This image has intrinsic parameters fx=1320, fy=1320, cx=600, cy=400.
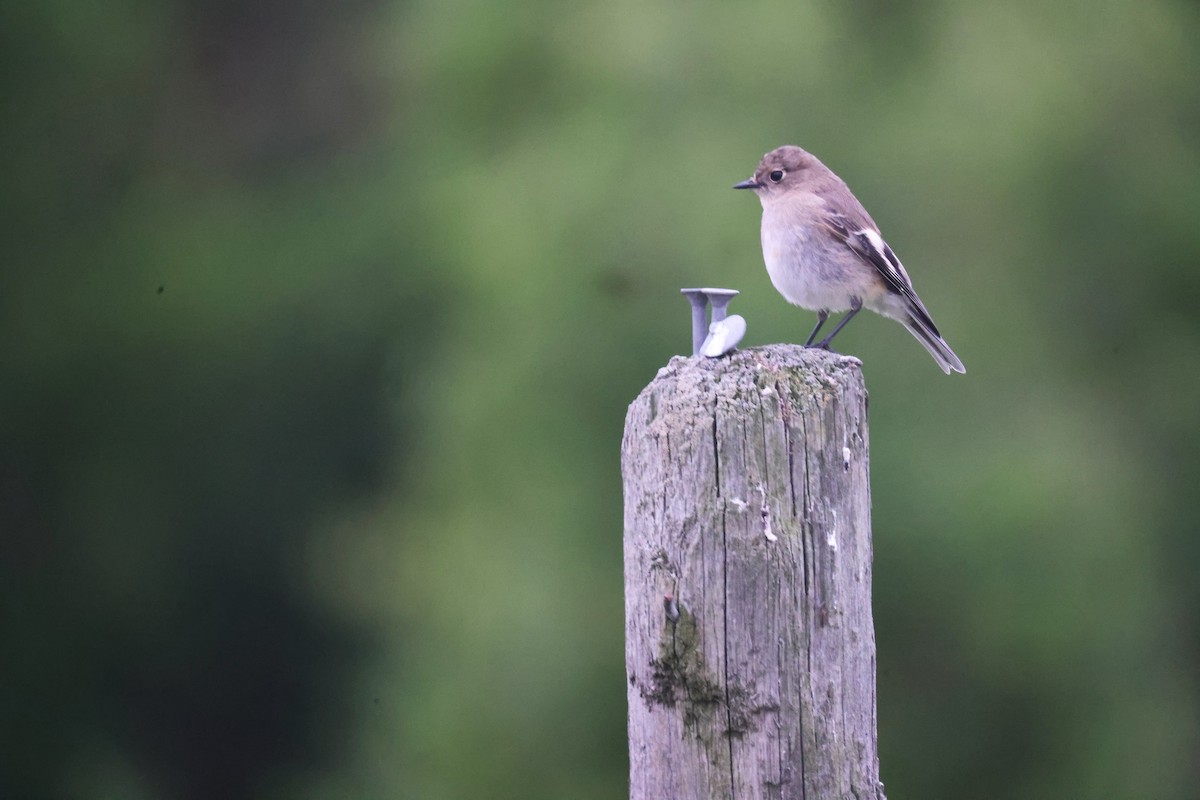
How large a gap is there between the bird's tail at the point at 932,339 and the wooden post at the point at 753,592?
1.99m

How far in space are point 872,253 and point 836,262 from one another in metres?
0.13

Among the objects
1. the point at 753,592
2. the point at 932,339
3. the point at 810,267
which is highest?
the point at 810,267

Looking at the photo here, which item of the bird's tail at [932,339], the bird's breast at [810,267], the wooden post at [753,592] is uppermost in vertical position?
the bird's breast at [810,267]

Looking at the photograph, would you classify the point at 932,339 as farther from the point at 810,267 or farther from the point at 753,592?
the point at 753,592

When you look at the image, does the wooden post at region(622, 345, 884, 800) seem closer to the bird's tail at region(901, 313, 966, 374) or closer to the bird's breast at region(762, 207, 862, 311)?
the bird's breast at region(762, 207, 862, 311)

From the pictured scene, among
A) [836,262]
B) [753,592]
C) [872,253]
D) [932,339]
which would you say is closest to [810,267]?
[836,262]

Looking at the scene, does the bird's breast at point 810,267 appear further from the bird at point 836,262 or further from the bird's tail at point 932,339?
the bird's tail at point 932,339

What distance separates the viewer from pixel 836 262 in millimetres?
4215

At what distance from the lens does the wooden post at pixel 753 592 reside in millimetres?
2330

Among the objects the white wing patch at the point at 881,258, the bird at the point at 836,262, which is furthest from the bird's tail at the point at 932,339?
the white wing patch at the point at 881,258

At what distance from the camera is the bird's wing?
4.23m

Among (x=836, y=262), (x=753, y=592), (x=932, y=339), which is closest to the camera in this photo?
(x=753, y=592)

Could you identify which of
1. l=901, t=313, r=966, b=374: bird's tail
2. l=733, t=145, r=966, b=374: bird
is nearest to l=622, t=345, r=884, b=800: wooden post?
l=733, t=145, r=966, b=374: bird

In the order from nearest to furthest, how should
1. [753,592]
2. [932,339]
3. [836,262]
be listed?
[753,592] < [836,262] < [932,339]
